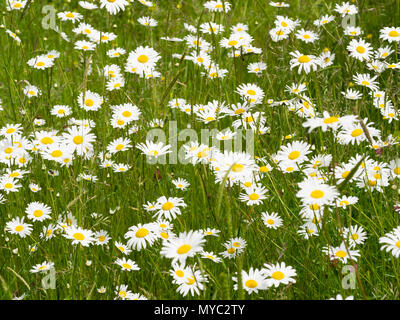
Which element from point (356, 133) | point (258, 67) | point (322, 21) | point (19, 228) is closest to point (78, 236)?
point (19, 228)

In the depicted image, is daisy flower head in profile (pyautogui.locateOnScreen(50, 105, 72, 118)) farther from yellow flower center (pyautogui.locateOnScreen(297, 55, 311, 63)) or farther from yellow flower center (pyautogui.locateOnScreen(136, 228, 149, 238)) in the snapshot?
yellow flower center (pyautogui.locateOnScreen(297, 55, 311, 63))

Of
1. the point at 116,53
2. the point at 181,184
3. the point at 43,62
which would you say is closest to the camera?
the point at 181,184

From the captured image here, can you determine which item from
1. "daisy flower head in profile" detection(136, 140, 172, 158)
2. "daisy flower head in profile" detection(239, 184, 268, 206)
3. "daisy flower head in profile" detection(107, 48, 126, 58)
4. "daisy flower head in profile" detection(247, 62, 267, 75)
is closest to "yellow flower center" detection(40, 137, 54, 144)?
"daisy flower head in profile" detection(136, 140, 172, 158)

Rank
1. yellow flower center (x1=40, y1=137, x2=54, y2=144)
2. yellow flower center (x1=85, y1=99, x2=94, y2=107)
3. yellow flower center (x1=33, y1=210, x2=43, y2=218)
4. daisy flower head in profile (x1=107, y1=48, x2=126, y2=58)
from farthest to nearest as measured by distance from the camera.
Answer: daisy flower head in profile (x1=107, y1=48, x2=126, y2=58)
yellow flower center (x1=85, y1=99, x2=94, y2=107)
yellow flower center (x1=40, y1=137, x2=54, y2=144)
yellow flower center (x1=33, y1=210, x2=43, y2=218)

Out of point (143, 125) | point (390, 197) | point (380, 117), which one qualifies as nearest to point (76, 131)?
point (143, 125)

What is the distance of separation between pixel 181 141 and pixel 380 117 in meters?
1.21

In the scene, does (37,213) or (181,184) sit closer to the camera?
(37,213)

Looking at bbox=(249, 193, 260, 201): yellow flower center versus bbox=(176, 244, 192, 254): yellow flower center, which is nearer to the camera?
bbox=(176, 244, 192, 254): yellow flower center

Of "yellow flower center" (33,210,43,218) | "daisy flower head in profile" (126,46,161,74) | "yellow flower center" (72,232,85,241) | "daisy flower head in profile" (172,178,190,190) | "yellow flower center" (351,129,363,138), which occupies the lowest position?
"yellow flower center" (72,232,85,241)

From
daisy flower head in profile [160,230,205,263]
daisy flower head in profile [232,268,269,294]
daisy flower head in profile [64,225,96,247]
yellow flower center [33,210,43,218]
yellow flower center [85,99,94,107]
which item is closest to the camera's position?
daisy flower head in profile [160,230,205,263]

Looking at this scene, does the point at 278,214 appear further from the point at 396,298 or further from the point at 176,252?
the point at 176,252

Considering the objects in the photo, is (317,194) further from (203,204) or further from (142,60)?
(142,60)

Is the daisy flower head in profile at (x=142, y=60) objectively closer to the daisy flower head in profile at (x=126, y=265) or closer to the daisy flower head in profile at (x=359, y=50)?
the daisy flower head in profile at (x=359, y=50)

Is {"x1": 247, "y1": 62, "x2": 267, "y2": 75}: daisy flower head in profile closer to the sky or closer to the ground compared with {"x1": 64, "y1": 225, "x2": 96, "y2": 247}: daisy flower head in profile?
closer to the sky
